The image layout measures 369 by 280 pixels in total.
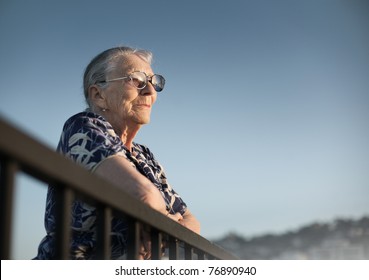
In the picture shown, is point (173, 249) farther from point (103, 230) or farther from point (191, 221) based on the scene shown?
point (191, 221)

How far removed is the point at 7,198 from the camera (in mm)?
432

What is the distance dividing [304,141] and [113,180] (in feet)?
26.2

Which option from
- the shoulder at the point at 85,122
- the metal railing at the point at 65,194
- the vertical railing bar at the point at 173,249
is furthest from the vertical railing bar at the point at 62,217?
the shoulder at the point at 85,122

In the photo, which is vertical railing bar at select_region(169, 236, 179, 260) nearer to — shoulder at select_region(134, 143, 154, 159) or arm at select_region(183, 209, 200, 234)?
arm at select_region(183, 209, 200, 234)

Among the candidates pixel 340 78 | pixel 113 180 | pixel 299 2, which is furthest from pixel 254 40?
pixel 113 180


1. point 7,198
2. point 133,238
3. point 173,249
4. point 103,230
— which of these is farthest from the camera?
point 173,249

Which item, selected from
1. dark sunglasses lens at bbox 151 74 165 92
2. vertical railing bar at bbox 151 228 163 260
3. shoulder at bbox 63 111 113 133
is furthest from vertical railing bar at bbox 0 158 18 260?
dark sunglasses lens at bbox 151 74 165 92

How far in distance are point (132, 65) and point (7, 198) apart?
108cm

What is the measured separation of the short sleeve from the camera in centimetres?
104

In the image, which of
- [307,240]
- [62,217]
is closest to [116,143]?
[62,217]

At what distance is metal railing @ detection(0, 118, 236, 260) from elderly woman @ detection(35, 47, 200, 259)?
0.20 m

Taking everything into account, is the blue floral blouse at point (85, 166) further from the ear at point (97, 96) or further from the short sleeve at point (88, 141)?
the ear at point (97, 96)

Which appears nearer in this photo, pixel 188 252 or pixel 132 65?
pixel 188 252

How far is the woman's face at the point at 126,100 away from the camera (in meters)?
1.44
